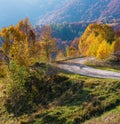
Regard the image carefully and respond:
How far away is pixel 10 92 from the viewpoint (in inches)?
1901

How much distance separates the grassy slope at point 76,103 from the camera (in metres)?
41.3

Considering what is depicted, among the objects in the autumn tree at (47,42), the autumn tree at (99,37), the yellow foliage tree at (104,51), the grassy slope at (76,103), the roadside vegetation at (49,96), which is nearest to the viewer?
the grassy slope at (76,103)

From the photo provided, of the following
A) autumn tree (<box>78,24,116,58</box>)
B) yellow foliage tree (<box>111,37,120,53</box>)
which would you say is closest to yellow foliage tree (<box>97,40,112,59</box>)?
autumn tree (<box>78,24,116,58</box>)

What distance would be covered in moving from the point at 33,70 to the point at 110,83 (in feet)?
54.3

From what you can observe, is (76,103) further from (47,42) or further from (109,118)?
(47,42)

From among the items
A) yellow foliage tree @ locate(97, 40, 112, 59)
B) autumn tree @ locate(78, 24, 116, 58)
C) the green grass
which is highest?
autumn tree @ locate(78, 24, 116, 58)

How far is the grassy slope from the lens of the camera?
41.3 metres

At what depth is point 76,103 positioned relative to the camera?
148 ft

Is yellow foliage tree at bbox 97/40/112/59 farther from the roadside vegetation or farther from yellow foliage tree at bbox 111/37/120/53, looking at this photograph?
the roadside vegetation

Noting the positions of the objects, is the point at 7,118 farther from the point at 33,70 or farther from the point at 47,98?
the point at 33,70

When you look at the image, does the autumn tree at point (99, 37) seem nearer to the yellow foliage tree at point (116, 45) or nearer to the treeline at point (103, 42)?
the treeline at point (103, 42)

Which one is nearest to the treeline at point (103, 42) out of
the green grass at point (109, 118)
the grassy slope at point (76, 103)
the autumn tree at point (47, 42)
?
the autumn tree at point (47, 42)

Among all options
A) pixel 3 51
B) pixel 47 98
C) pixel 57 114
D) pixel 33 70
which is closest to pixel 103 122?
pixel 57 114

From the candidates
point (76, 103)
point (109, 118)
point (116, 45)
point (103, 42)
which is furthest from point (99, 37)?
point (109, 118)
